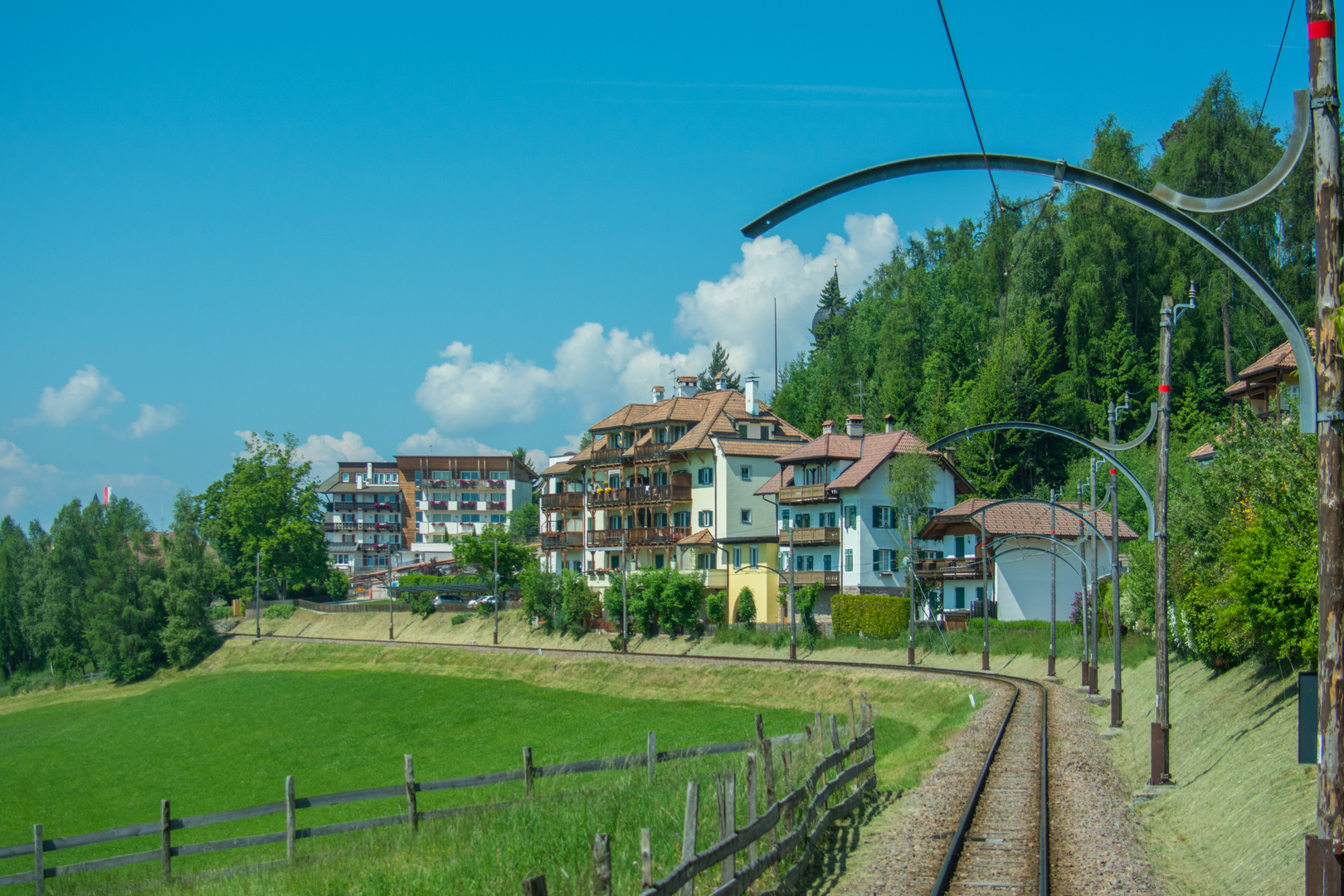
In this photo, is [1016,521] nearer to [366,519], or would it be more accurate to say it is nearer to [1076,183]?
[1076,183]

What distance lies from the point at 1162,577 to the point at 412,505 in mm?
148118

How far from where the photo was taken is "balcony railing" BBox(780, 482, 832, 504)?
74.2 m

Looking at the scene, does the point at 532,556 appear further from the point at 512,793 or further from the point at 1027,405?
the point at 512,793

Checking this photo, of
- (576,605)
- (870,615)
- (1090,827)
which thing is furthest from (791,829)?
(576,605)

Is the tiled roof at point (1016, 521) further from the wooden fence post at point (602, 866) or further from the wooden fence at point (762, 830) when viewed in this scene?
the wooden fence post at point (602, 866)

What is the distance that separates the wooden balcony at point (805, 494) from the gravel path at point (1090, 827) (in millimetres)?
46577

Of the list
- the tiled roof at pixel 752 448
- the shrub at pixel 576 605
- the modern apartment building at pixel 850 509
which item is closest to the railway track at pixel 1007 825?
the modern apartment building at pixel 850 509

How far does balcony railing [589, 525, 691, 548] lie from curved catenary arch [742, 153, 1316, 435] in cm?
7489

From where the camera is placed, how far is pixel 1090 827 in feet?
54.6

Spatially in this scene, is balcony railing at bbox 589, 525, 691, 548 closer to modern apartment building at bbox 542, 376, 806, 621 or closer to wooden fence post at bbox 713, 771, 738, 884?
modern apartment building at bbox 542, 376, 806, 621

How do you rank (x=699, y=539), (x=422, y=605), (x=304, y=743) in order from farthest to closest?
1. (x=422, y=605)
2. (x=699, y=539)
3. (x=304, y=743)

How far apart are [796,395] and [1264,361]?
3402 inches

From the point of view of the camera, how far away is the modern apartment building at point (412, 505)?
15762 cm

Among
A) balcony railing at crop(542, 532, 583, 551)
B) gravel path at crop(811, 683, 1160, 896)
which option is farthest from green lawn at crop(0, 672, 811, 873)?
balcony railing at crop(542, 532, 583, 551)
